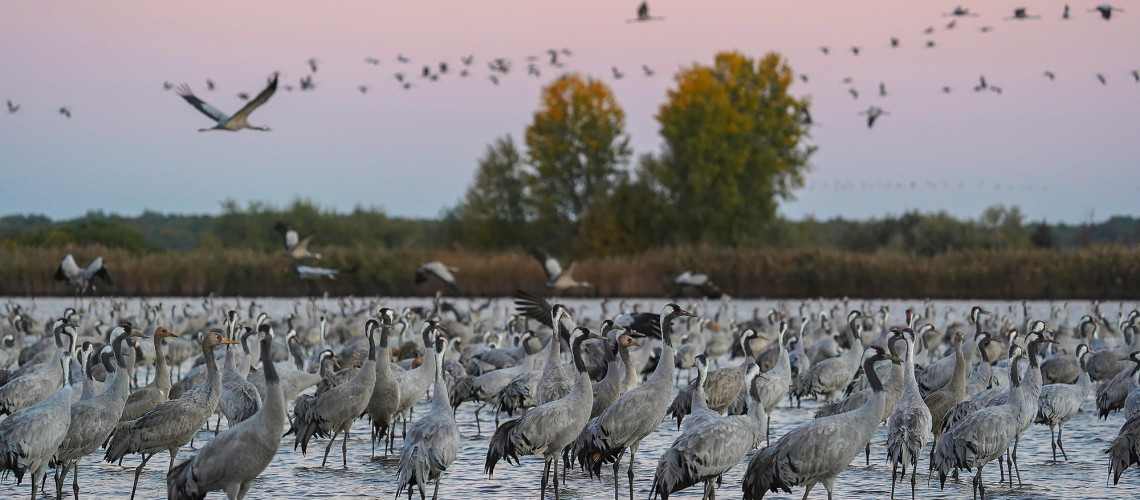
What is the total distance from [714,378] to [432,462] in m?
4.33

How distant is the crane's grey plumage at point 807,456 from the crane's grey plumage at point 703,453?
26 centimetres

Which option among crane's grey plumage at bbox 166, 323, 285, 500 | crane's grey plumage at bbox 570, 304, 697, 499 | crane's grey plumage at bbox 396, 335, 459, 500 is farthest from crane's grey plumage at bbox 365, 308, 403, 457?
crane's grey plumage at bbox 166, 323, 285, 500

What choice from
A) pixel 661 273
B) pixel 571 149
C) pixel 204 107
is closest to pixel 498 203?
pixel 571 149

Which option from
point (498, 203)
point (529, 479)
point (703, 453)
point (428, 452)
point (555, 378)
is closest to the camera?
point (703, 453)

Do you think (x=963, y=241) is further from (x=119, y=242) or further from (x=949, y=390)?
(x=949, y=390)

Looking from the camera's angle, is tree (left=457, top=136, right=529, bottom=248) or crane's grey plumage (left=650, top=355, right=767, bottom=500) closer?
crane's grey plumage (left=650, top=355, right=767, bottom=500)

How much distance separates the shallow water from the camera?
10.2m

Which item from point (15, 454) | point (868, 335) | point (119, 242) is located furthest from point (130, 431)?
point (119, 242)

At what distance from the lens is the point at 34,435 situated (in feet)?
29.9

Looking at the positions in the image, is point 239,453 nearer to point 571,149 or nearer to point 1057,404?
point 1057,404

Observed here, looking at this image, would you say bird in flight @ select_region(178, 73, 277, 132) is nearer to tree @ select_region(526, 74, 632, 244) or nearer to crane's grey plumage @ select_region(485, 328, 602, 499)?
crane's grey plumage @ select_region(485, 328, 602, 499)

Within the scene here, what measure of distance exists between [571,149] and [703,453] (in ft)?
172

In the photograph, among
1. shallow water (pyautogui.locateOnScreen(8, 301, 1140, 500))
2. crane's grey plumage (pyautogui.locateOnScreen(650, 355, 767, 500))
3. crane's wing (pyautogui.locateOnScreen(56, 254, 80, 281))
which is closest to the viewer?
crane's grey plumage (pyautogui.locateOnScreen(650, 355, 767, 500))

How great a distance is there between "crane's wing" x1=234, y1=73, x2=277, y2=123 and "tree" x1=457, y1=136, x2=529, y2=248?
47.9 metres
